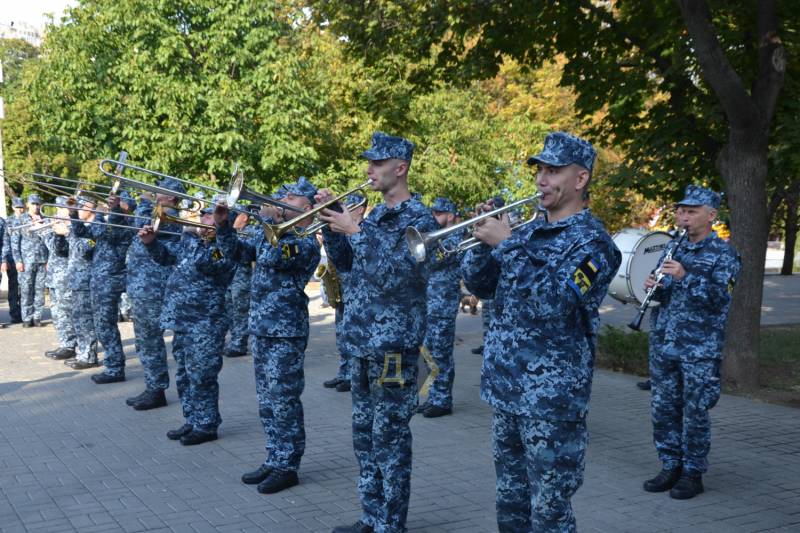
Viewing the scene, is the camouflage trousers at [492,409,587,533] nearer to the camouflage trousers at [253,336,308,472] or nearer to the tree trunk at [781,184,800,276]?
the camouflage trousers at [253,336,308,472]

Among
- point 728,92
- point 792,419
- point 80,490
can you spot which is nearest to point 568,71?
point 728,92

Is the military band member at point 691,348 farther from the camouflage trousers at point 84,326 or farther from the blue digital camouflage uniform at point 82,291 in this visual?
the camouflage trousers at point 84,326

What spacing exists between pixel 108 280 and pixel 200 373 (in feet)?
10.9

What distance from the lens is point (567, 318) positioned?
3.74 m

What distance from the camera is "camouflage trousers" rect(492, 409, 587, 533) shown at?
366 cm

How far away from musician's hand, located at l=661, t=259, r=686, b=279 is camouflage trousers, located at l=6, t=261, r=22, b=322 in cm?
1369

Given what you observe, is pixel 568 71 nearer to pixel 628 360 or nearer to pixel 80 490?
pixel 628 360

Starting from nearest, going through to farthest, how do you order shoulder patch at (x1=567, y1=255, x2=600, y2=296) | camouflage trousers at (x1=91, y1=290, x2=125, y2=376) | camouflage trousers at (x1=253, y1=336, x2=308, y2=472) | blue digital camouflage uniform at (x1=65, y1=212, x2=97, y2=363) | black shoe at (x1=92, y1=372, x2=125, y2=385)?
shoulder patch at (x1=567, y1=255, x2=600, y2=296)
camouflage trousers at (x1=253, y1=336, x2=308, y2=472)
camouflage trousers at (x1=91, y1=290, x2=125, y2=376)
black shoe at (x1=92, y1=372, x2=125, y2=385)
blue digital camouflage uniform at (x1=65, y1=212, x2=97, y2=363)

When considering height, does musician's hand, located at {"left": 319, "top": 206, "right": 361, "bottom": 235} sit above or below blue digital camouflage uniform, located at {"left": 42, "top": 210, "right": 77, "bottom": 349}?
above

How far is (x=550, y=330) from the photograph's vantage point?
374cm

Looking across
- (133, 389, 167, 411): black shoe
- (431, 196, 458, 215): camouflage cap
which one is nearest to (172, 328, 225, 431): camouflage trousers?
(133, 389, 167, 411): black shoe

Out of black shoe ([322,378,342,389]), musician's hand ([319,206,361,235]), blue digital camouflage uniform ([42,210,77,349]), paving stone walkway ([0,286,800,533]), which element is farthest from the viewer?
blue digital camouflage uniform ([42,210,77,349])

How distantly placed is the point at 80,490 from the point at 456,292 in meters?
4.02

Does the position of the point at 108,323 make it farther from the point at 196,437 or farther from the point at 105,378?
the point at 196,437
